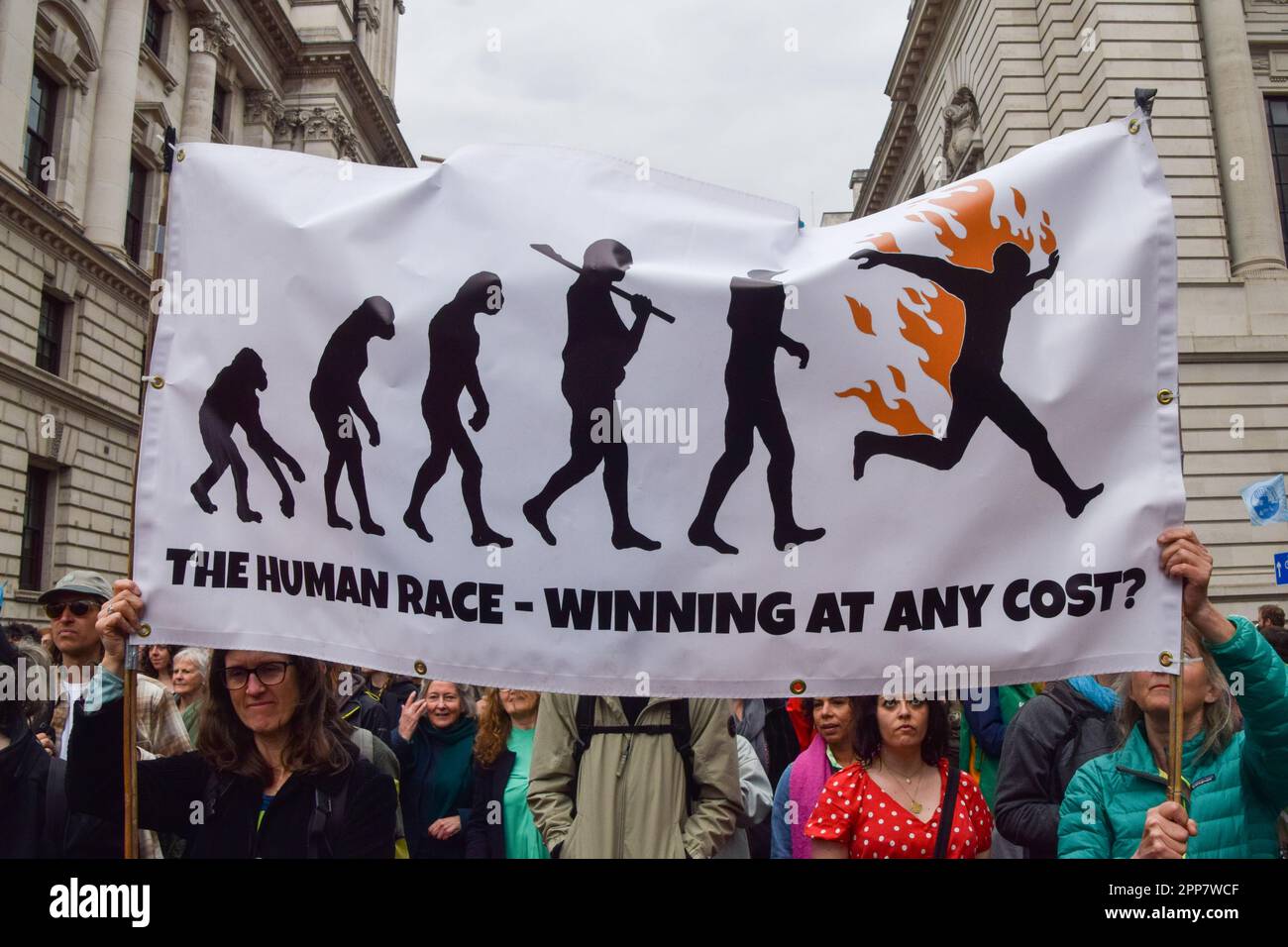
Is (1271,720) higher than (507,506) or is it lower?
lower

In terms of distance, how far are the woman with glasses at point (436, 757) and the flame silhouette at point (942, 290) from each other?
11.3ft

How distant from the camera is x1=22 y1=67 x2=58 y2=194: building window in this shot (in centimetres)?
2622

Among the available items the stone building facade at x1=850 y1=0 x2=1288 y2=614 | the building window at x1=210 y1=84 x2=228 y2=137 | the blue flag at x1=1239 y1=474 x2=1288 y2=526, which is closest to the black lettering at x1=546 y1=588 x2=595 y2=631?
the blue flag at x1=1239 y1=474 x2=1288 y2=526

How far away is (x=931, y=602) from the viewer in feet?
10.4

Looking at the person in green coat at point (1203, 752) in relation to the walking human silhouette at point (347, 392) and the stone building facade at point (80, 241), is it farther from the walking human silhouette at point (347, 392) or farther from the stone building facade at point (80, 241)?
the stone building facade at point (80, 241)

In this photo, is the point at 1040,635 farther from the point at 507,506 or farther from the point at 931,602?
the point at 507,506

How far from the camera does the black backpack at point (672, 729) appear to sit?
427 cm

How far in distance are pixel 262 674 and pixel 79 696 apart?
548 mm

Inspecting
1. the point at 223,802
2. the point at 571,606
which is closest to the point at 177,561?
the point at 223,802

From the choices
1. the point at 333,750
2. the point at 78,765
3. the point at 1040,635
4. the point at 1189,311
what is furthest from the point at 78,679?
the point at 1189,311

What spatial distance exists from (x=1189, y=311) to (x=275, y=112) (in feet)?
107

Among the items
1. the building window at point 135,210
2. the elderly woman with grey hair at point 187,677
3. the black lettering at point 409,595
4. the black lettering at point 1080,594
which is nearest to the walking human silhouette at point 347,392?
the black lettering at point 409,595
